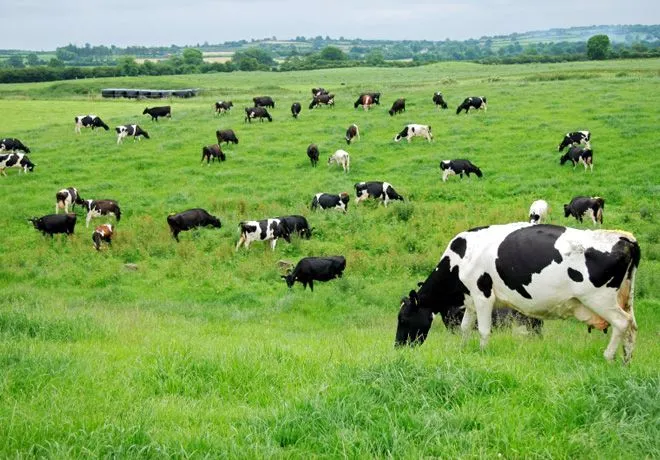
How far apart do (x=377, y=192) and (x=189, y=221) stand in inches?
298

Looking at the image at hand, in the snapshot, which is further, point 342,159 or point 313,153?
point 313,153

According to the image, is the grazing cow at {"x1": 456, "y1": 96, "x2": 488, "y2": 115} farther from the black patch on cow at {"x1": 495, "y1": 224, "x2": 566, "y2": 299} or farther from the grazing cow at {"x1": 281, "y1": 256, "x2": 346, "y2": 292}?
the black patch on cow at {"x1": 495, "y1": 224, "x2": 566, "y2": 299}

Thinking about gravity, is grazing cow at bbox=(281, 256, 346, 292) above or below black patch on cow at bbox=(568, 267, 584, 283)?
below

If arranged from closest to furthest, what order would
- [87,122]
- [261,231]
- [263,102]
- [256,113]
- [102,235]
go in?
[261,231]
[102,235]
[256,113]
[87,122]
[263,102]

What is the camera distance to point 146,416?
5957 mm

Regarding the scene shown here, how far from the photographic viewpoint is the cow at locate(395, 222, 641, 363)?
8508mm

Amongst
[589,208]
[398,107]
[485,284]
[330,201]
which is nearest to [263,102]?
[398,107]

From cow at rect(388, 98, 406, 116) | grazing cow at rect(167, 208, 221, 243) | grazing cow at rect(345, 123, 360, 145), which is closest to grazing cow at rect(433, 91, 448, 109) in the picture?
cow at rect(388, 98, 406, 116)

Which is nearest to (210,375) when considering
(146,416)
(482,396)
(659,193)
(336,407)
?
(146,416)

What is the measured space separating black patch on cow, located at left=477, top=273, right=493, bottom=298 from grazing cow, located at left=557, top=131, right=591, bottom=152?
75.6 feet

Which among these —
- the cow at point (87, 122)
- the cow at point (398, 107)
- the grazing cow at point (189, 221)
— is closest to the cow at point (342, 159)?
the grazing cow at point (189, 221)

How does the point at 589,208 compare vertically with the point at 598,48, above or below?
below

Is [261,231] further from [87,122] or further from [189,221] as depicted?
[87,122]

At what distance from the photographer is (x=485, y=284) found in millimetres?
9625
